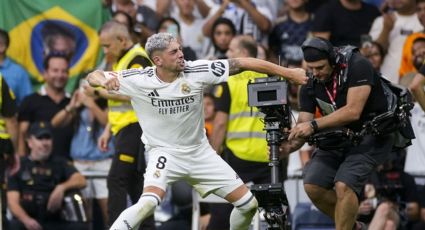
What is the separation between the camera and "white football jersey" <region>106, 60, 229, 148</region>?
11.1 metres

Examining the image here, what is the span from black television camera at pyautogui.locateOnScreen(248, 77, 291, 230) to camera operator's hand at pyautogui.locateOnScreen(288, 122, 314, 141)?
0.11 meters

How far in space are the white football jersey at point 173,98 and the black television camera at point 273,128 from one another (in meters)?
0.46

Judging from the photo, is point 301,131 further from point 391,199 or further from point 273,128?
point 391,199

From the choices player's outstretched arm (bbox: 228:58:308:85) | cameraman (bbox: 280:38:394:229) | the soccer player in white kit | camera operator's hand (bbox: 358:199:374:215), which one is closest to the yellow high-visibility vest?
cameraman (bbox: 280:38:394:229)

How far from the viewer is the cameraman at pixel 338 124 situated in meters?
11.1

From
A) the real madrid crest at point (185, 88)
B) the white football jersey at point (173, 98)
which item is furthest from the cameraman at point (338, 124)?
the real madrid crest at point (185, 88)

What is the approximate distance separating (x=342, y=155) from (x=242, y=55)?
1743 millimetres

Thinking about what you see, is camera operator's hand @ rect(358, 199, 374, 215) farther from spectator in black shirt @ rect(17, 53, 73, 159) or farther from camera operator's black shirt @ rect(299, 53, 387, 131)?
spectator in black shirt @ rect(17, 53, 73, 159)

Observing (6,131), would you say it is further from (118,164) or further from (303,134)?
(303,134)

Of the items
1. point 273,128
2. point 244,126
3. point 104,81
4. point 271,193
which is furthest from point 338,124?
point 104,81

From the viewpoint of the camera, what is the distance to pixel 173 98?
11.1 meters

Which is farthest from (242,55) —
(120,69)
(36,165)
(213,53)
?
(36,165)

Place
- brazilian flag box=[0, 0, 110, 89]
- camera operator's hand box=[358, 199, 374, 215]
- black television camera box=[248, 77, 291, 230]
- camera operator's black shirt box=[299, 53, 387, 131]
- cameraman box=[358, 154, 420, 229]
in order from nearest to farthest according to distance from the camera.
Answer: black television camera box=[248, 77, 291, 230], camera operator's black shirt box=[299, 53, 387, 131], cameraman box=[358, 154, 420, 229], camera operator's hand box=[358, 199, 374, 215], brazilian flag box=[0, 0, 110, 89]

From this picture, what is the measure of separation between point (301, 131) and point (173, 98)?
119cm
